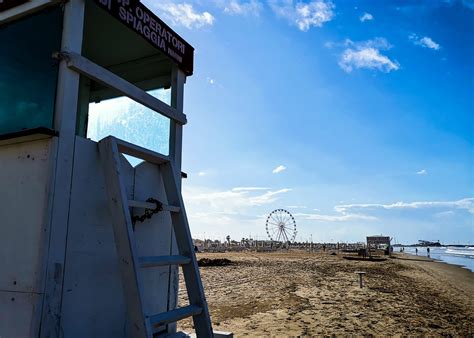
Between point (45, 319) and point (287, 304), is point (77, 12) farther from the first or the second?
point (287, 304)

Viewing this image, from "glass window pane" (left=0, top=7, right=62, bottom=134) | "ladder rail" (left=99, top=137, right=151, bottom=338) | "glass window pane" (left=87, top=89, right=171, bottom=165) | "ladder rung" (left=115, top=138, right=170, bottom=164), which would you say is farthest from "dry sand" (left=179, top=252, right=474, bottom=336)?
"glass window pane" (left=0, top=7, right=62, bottom=134)

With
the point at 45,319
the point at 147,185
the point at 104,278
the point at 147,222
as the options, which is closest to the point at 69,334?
the point at 45,319

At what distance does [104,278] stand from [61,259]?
0.46m

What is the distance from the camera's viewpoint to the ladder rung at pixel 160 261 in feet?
8.28

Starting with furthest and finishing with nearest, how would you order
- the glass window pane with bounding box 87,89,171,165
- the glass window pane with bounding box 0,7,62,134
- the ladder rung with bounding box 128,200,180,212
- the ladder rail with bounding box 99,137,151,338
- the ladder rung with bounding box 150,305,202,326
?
the glass window pane with bounding box 87,89,171,165 < the glass window pane with bounding box 0,7,62,134 < the ladder rung with bounding box 128,200,180,212 < the ladder rung with bounding box 150,305,202,326 < the ladder rail with bounding box 99,137,151,338

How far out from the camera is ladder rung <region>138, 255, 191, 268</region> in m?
2.52

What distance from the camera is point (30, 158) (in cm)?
252

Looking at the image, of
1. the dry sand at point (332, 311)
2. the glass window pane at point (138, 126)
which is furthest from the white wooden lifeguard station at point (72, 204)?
the dry sand at point (332, 311)

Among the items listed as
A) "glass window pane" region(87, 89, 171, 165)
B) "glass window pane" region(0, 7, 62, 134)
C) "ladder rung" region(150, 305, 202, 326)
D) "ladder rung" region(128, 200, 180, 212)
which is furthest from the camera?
"glass window pane" region(87, 89, 171, 165)

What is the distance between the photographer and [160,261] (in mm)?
2637

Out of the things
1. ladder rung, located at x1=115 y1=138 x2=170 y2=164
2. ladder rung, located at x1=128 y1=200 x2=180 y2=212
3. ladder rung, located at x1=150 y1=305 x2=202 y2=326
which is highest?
ladder rung, located at x1=115 y1=138 x2=170 y2=164

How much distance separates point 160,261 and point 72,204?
77 centimetres

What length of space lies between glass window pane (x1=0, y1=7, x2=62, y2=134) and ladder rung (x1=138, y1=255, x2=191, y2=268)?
1.24 meters

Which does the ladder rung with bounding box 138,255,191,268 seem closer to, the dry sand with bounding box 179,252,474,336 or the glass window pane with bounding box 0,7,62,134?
the glass window pane with bounding box 0,7,62,134
